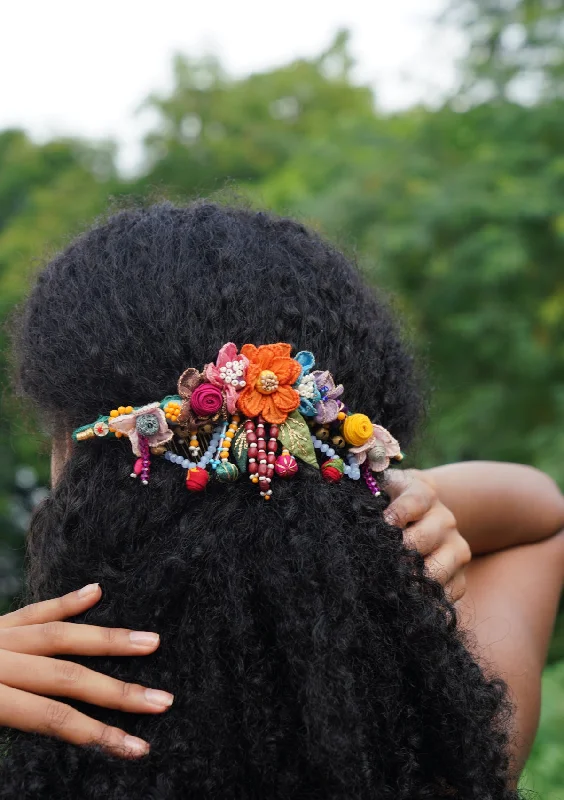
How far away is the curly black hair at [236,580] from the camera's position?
136 cm

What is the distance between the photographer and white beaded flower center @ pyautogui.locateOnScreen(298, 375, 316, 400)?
148 centimetres

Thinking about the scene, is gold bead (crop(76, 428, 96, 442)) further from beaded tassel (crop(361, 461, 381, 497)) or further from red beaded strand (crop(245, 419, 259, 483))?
beaded tassel (crop(361, 461, 381, 497))

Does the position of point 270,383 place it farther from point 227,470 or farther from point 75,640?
point 75,640

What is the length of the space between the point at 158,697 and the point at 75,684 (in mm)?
146

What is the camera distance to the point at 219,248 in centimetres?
156

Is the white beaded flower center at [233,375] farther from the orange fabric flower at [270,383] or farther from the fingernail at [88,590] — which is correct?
the fingernail at [88,590]

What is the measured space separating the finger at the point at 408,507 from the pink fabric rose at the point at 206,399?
0.43 m

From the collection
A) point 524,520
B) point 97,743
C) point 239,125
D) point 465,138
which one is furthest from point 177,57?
point 97,743

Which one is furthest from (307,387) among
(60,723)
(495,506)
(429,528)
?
(495,506)

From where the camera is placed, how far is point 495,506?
238 centimetres

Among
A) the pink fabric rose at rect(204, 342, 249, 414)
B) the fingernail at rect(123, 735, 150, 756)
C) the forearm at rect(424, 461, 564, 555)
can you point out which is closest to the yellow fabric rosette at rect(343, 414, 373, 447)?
the pink fabric rose at rect(204, 342, 249, 414)

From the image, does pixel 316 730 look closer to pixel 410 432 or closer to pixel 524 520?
pixel 410 432

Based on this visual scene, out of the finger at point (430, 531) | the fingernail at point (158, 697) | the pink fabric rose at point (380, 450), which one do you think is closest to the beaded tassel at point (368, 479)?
the pink fabric rose at point (380, 450)

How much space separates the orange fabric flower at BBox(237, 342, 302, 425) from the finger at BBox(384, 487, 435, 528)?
33 centimetres
